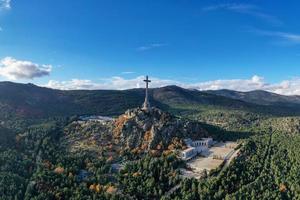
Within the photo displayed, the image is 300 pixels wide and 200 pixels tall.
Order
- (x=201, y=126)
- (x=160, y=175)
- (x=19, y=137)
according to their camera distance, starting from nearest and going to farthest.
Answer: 1. (x=160, y=175)
2. (x=19, y=137)
3. (x=201, y=126)

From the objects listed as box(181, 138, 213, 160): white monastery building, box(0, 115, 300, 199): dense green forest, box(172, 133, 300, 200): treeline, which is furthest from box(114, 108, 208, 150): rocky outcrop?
box(172, 133, 300, 200): treeline

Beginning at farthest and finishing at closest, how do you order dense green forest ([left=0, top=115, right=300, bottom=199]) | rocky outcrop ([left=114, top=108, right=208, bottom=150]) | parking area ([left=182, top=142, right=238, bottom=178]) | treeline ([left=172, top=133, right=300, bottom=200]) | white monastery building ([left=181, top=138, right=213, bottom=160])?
rocky outcrop ([left=114, top=108, right=208, bottom=150]) < white monastery building ([left=181, top=138, right=213, bottom=160]) < parking area ([left=182, top=142, right=238, bottom=178]) < dense green forest ([left=0, top=115, right=300, bottom=199]) < treeline ([left=172, top=133, right=300, bottom=200])

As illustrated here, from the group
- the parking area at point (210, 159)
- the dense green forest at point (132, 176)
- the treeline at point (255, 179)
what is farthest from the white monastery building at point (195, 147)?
the treeline at point (255, 179)

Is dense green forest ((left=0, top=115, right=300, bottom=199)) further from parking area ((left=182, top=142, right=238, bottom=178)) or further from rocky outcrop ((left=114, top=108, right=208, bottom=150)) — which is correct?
rocky outcrop ((left=114, top=108, right=208, bottom=150))

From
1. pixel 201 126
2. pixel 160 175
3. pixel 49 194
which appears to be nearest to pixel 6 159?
pixel 49 194

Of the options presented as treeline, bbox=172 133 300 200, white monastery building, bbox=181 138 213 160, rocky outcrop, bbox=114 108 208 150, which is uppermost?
rocky outcrop, bbox=114 108 208 150

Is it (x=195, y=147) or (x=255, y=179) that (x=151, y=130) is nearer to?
(x=195, y=147)

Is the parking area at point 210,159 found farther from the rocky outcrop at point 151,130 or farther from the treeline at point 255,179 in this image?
the rocky outcrop at point 151,130

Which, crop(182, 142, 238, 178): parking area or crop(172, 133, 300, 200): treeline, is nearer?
crop(172, 133, 300, 200): treeline

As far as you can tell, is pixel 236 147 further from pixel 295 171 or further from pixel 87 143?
pixel 87 143
